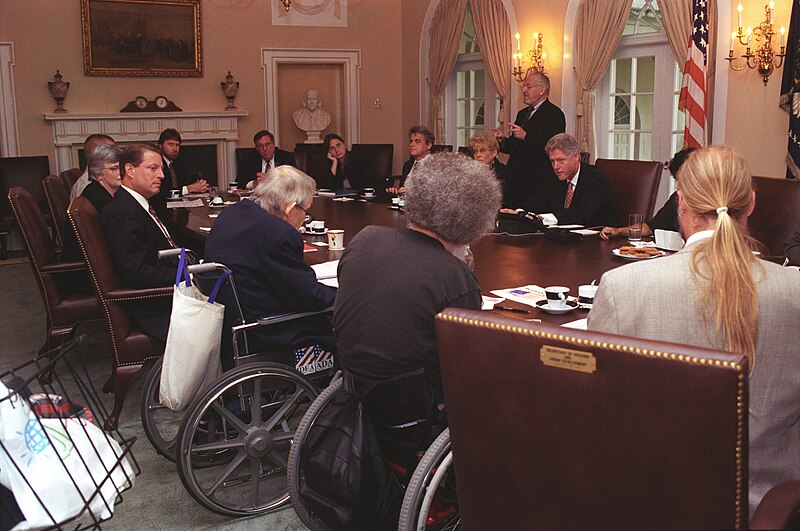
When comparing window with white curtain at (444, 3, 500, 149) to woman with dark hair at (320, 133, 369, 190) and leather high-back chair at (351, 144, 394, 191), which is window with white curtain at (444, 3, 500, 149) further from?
woman with dark hair at (320, 133, 369, 190)

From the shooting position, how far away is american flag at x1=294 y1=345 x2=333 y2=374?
10.3 feet

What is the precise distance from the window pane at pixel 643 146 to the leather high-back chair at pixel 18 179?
5742 mm

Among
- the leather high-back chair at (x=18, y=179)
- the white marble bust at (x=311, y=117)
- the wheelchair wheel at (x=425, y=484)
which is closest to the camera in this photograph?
the wheelchair wheel at (x=425, y=484)

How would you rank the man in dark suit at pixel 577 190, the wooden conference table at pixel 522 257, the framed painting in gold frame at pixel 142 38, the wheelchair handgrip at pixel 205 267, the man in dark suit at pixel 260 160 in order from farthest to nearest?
the framed painting in gold frame at pixel 142 38 → the man in dark suit at pixel 260 160 → the man in dark suit at pixel 577 190 → the wooden conference table at pixel 522 257 → the wheelchair handgrip at pixel 205 267

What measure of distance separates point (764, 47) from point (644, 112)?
1.78m

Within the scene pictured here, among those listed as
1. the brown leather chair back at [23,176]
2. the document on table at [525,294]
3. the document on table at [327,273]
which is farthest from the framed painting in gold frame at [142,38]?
the document on table at [525,294]

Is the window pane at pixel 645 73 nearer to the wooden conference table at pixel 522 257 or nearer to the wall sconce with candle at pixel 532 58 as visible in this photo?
the wall sconce with candle at pixel 532 58

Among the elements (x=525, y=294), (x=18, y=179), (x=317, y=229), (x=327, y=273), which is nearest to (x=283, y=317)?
(x=327, y=273)

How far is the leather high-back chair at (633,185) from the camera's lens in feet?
15.8

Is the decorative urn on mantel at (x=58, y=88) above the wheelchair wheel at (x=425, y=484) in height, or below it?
above

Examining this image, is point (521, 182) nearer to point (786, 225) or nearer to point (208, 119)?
point (786, 225)

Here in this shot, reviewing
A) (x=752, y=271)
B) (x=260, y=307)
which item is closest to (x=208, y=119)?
(x=260, y=307)

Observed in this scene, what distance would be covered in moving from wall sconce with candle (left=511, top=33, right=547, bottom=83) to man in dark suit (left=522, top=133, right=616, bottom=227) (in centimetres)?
338

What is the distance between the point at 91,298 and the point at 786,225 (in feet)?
11.3
